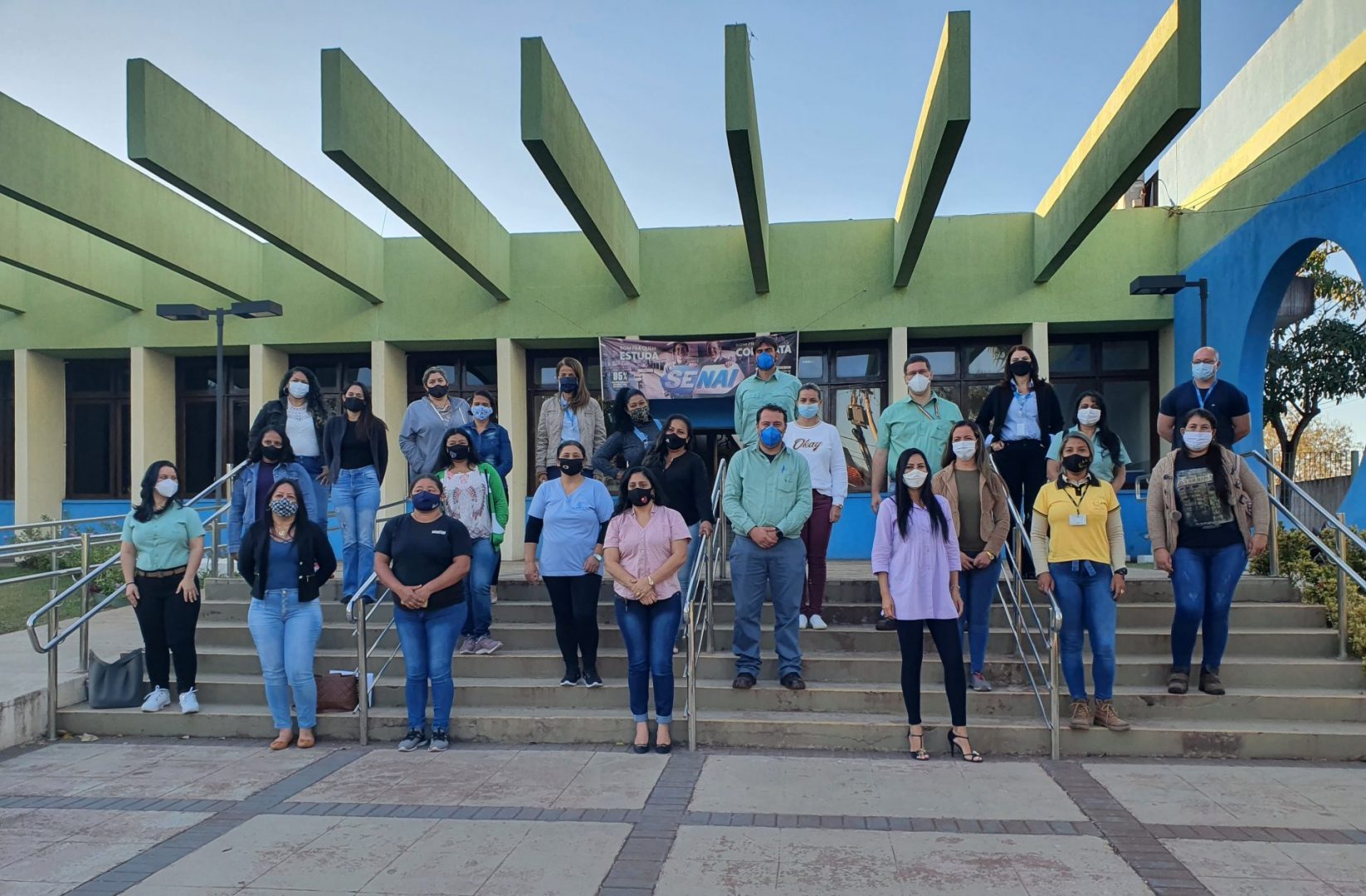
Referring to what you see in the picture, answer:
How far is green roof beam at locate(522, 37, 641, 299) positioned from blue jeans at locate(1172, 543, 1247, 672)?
6.11 m

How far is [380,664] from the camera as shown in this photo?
754 centimetres

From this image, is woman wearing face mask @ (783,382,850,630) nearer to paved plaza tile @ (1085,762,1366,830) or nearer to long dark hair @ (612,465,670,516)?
long dark hair @ (612,465,670,516)

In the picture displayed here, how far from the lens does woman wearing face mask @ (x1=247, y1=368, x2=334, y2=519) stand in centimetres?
816

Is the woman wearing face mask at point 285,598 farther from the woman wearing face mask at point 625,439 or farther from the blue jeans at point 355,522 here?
the woman wearing face mask at point 625,439

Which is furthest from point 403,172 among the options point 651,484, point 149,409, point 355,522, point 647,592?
point 149,409

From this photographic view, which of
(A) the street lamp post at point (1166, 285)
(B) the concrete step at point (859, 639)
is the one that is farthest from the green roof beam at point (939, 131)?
(B) the concrete step at point (859, 639)

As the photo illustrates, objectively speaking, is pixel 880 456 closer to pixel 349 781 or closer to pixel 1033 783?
pixel 1033 783

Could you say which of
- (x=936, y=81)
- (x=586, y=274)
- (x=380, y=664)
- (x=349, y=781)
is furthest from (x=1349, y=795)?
(x=586, y=274)

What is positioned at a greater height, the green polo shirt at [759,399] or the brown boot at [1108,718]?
the green polo shirt at [759,399]

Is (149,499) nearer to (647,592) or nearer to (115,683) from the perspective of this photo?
(115,683)

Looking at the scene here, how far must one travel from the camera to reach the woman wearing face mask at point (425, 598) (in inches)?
249

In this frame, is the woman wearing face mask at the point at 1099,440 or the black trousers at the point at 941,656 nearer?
the black trousers at the point at 941,656

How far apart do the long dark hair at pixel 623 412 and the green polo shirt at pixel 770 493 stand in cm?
116

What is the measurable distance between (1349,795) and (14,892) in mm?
6399
